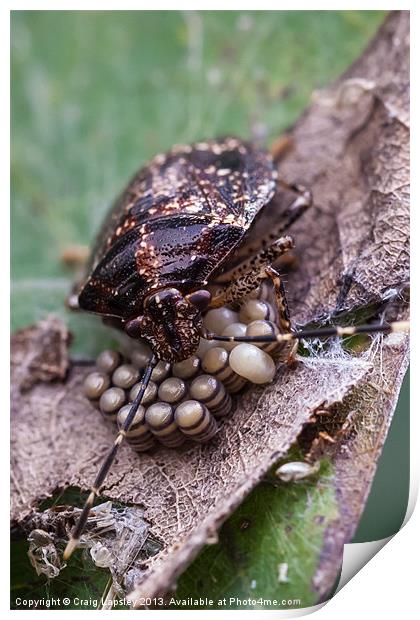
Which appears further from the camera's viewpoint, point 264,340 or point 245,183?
point 245,183

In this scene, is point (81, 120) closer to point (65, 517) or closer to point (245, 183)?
point (245, 183)

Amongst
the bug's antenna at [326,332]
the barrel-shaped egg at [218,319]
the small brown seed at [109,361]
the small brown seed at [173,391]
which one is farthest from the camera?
the small brown seed at [109,361]

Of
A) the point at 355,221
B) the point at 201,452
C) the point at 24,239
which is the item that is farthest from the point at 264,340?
the point at 24,239

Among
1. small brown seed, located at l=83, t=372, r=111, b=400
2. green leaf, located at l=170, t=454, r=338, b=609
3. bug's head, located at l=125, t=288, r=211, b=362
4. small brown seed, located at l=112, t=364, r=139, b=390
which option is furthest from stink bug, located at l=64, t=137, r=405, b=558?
green leaf, located at l=170, t=454, r=338, b=609

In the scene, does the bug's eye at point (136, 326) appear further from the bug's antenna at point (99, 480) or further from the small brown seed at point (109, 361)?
the small brown seed at point (109, 361)

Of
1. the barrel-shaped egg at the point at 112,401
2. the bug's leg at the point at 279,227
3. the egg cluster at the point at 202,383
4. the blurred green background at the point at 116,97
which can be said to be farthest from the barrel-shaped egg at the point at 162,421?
the blurred green background at the point at 116,97

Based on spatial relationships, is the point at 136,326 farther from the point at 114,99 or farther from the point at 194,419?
the point at 114,99
